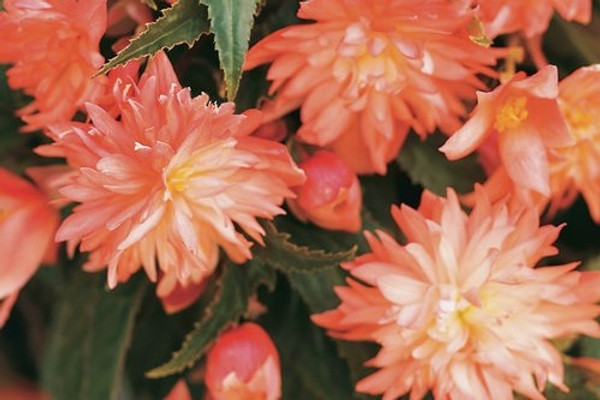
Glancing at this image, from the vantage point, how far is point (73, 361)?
2.94 feet

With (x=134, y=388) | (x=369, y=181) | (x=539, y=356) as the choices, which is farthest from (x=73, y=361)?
(x=539, y=356)

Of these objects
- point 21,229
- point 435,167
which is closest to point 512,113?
point 435,167

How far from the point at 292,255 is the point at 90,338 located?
223mm

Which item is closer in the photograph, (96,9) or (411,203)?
(96,9)

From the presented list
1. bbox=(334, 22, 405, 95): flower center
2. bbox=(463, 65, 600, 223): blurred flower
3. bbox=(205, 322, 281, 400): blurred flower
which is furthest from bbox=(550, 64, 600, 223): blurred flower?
bbox=(205, 322, 281, 400): blurred flower

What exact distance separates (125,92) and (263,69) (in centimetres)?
13

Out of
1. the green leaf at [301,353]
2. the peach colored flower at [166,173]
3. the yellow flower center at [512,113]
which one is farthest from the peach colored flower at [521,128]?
the green leaf at [301,353]

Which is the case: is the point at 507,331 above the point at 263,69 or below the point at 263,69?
below

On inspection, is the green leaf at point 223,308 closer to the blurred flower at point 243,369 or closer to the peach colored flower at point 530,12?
the blurred flower at point 243,369

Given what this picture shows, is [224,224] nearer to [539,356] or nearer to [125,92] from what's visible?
[125,92]

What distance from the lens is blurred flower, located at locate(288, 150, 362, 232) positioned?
28.3 inches

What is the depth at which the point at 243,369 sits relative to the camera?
73cm

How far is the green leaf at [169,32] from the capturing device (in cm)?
63

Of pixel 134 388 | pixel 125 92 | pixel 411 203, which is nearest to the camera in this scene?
pixel 125 92
